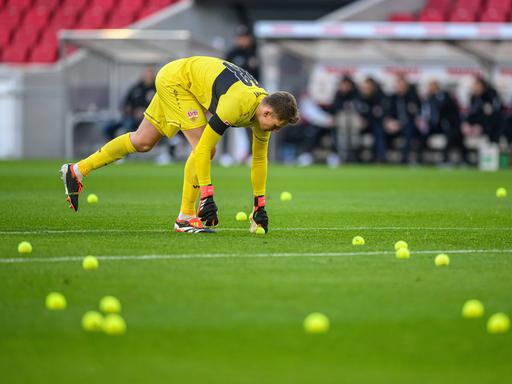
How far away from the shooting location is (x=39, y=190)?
51.2ft

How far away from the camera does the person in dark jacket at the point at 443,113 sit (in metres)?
26.3

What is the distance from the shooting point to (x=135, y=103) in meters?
27.0

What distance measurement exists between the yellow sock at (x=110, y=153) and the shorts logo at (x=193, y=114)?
0.73 m

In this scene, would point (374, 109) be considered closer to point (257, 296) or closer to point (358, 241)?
point (358, 241)

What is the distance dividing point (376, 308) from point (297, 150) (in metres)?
22.4

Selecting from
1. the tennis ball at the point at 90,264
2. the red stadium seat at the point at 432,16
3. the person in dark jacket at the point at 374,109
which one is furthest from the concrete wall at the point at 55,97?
the tennis ball at the point at 90,264

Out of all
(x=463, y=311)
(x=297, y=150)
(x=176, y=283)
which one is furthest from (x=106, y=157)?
(x=297, y=150)

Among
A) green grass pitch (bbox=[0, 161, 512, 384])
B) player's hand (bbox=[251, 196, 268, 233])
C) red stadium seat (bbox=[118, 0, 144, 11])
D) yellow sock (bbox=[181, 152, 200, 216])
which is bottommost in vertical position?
green grass pitch (bbox=[0, 161, 512, 384])

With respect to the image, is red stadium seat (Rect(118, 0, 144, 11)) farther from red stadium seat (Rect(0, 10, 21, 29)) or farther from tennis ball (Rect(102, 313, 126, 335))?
tennis ball (Rect(102, 313, 126, 335))

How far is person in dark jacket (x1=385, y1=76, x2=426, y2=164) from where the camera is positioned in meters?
26.4

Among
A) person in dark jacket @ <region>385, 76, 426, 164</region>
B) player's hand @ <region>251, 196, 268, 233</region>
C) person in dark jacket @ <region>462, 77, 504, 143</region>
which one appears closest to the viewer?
player's hand @ <region>251, 196, 268, 233</region>

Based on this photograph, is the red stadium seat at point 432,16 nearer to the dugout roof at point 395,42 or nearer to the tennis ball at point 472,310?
the dugout roof at point 395,42

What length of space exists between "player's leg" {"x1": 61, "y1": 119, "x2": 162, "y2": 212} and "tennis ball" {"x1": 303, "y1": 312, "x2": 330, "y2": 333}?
497 centimetres

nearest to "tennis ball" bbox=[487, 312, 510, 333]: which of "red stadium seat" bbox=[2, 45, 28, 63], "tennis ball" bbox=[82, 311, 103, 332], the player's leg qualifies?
"tennis ball" bbox=[82, 311, 103, 332]
